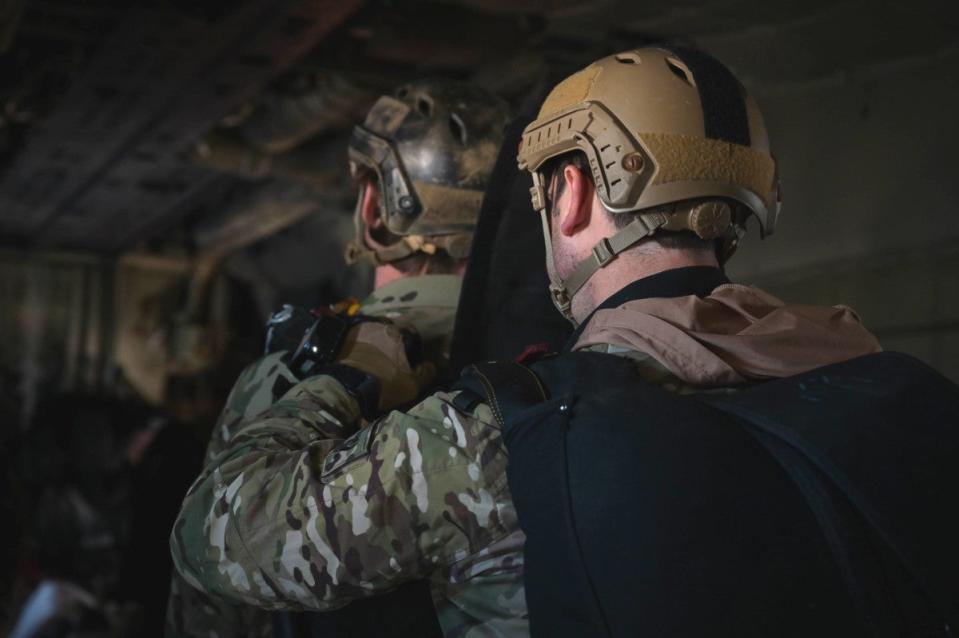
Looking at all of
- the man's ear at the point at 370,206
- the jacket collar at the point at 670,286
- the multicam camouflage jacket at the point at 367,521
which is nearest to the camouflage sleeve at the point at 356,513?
the multicam camouflage jacket at the point at 367,521

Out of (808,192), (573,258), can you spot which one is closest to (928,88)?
(808,192)

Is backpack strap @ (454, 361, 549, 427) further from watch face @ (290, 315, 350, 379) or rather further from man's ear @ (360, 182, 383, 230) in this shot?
man's ear @ (360, 182, 383, 230)

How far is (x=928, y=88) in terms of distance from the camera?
11.9ft

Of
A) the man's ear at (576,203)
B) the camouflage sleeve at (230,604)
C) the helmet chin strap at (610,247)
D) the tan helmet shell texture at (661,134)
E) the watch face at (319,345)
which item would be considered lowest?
the camouflage sleeve at (230,604)

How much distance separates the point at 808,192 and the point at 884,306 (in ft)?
1.79

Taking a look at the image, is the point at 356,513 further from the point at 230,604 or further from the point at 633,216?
the point at 230,604

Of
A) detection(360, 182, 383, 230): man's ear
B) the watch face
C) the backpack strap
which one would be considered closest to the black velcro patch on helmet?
the backpack strap

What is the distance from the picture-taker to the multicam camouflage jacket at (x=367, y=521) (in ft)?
4.61

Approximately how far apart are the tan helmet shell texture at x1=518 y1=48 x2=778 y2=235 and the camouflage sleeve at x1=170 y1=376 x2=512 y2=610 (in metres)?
0.42

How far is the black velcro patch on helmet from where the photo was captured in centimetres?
166

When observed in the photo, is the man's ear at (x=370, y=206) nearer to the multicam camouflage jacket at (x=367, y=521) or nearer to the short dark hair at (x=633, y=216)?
the short dark hair at (x=633, y=216)

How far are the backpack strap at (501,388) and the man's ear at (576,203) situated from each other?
0.99 feet

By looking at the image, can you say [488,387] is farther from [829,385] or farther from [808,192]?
[808,192]

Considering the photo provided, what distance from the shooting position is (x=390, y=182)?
245 centimetres
